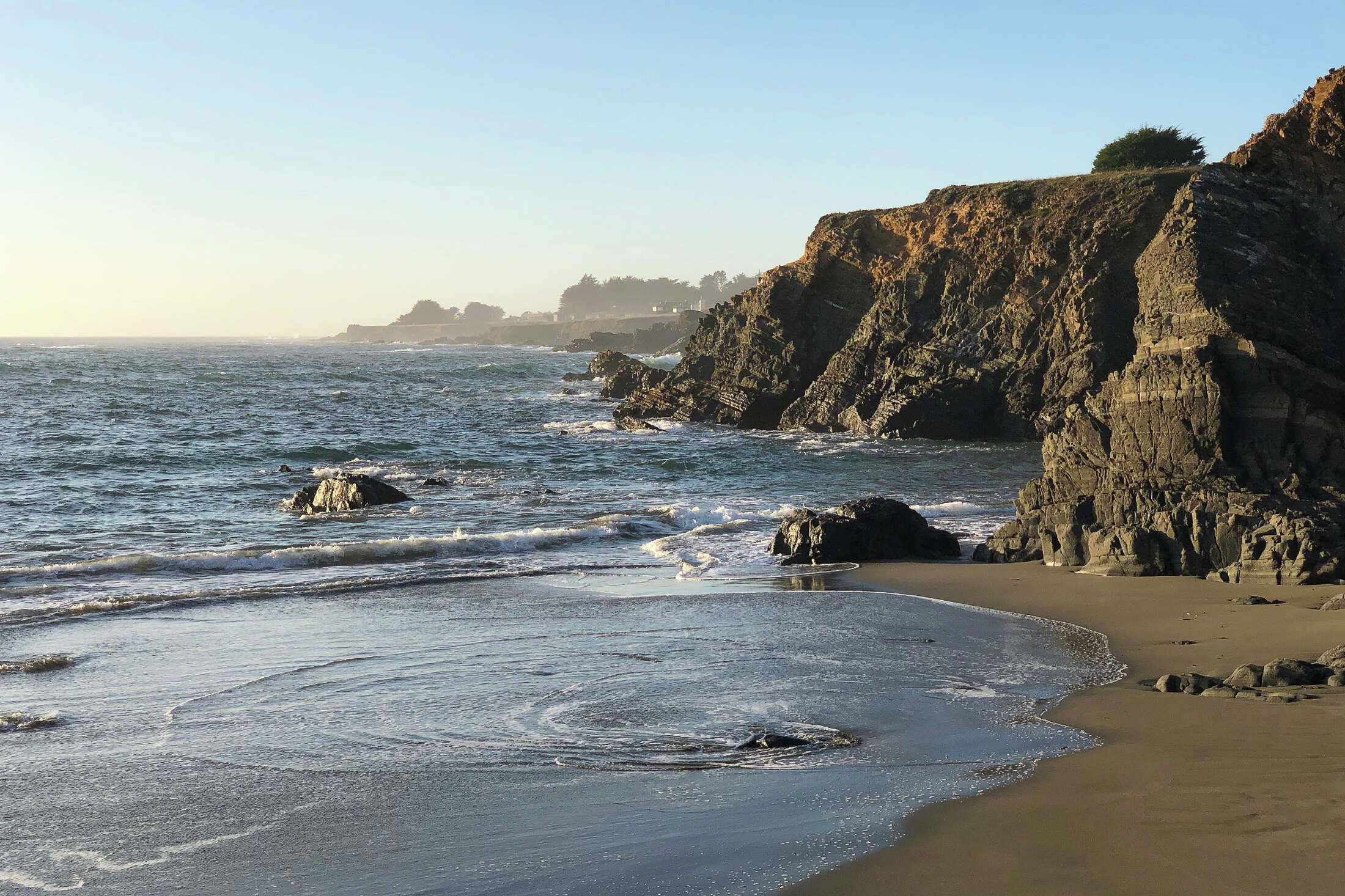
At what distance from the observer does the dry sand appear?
4.36m

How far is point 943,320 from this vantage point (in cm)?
3478

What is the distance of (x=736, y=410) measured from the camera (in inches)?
1487

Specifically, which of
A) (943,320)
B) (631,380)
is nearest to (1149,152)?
(943,320)

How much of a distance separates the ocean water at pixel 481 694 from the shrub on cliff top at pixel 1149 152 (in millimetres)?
25423

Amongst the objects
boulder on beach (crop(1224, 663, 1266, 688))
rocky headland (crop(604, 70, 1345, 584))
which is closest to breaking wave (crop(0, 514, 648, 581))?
rocky headland (crop(604, 70, 1345, 584))

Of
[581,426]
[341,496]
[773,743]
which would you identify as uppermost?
[581,426]

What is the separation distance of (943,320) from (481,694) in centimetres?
2951

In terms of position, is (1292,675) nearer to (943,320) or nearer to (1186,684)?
(1186,684)

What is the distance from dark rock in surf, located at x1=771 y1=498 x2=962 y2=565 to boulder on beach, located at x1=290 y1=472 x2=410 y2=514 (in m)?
8.74

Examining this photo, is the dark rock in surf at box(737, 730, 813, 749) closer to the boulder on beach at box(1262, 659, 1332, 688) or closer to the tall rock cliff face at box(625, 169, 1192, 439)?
the boulder on beach at box(1262, 659, 1332, 688)

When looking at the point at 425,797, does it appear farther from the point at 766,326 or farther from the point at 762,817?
the point at 766,326

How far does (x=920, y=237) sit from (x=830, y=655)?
31575 millimetres

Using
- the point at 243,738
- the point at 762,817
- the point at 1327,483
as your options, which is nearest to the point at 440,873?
the point at 762,817

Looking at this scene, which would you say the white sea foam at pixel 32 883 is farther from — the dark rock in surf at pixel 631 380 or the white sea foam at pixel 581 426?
the dark rock in surf at pixel 631 380
